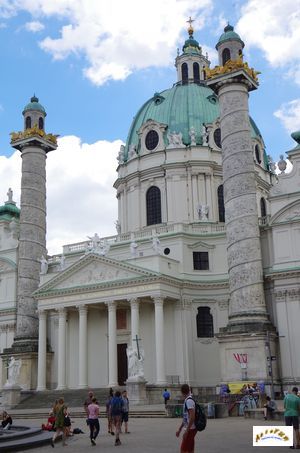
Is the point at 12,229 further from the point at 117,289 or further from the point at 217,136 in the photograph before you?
the point at 217,136

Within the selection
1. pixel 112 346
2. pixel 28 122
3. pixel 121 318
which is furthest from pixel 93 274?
pixel 28 122

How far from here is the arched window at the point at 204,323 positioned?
43.9 meters

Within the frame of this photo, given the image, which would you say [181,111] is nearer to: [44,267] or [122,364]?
[44,267]

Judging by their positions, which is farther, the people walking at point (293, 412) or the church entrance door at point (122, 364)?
the church entrance door at point (122, 364)

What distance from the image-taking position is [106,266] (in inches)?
1718

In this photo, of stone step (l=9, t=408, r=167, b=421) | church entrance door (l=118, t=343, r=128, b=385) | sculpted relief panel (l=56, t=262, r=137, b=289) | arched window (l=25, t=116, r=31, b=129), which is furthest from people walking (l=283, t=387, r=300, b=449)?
arched window (l=25, t=116, r=31, b=129)

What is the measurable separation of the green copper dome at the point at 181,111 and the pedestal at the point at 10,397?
23130 millimetres

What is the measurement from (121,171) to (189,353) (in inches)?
763

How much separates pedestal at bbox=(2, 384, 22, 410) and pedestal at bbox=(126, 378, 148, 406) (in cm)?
1060

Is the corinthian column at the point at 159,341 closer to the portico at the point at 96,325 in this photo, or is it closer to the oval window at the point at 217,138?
the portico at the point at 96,325

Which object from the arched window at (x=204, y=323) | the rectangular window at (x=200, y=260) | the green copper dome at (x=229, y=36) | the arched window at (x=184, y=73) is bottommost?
the arched window at (x=204, y=323)

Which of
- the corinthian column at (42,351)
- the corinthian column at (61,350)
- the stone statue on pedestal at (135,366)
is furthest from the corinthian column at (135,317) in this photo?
the corinthian column at (42,351)

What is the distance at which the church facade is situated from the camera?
3800 cm

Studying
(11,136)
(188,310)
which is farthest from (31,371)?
(11,136)
